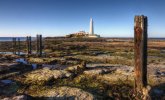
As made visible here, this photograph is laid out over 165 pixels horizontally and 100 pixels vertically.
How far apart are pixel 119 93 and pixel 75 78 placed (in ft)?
12.4

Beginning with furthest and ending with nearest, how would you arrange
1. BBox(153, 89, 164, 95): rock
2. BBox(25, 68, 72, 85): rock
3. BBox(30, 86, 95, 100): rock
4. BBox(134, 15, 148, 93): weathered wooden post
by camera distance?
BBox(25, 68, 72, 85): rock → BBox(153, 89, 164, 95): rock → BBox(134, 15, 148, 93): weathered wooden post → BBox(30, 86, 95, 100): rock

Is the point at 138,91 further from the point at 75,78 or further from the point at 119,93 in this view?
the point at 75,78

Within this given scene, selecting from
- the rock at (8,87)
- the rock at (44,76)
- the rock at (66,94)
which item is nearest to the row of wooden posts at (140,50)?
the rock at (66,94)

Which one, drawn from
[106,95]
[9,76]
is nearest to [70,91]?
[106,95]

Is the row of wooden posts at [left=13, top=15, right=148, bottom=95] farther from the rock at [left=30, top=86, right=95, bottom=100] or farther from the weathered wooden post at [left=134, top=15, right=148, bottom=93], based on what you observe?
the rock at [left=30, top=86, right=95, bottom=100]

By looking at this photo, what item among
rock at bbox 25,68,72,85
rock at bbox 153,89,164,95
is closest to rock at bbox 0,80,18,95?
rock at bbox 25,68,72,85

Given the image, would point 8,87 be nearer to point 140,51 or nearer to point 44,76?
point 44,76

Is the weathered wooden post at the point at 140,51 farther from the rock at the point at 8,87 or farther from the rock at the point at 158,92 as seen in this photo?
the rock at the point at 8,87

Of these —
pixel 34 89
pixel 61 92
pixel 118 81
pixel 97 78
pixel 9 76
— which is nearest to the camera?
pixel 61 92

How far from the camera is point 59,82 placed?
1355cm

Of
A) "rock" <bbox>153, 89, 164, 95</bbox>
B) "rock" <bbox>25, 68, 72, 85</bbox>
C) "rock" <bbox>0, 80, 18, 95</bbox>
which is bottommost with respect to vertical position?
"rock" <bbox>153, 89, 164, 95</bbox>

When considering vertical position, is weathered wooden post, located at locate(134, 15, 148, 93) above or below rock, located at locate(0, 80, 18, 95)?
above

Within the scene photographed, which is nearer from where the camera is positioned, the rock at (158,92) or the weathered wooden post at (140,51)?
the weathered wooden post at (140,51)

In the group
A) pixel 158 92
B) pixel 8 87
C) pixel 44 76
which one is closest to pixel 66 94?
pixel 8 87
